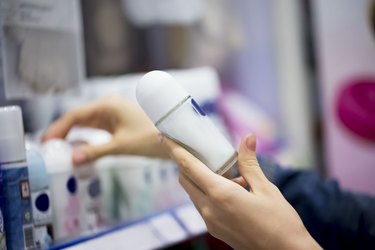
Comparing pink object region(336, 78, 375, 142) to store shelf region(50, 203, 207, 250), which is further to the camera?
pink object region(336, 78, 375, 142)

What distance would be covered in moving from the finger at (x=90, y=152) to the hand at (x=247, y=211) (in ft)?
0.82

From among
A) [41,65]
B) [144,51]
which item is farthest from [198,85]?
[41,65]

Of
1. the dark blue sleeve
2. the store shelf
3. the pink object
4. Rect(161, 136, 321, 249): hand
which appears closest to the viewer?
Rect(161, 136, 321, 249): hand

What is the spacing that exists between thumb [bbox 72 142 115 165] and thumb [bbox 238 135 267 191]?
0.94 ft

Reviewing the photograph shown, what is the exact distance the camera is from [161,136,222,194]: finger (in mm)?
591

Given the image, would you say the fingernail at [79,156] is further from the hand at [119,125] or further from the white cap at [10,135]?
the white cap at [10,135]

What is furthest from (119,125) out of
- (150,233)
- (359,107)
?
(359,107)

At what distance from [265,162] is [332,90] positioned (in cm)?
60

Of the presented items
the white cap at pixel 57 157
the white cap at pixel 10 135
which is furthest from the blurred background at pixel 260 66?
the white cap at pixel 10 135

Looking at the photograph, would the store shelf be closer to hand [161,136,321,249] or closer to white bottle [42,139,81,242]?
white bottle [42,139,81,242]

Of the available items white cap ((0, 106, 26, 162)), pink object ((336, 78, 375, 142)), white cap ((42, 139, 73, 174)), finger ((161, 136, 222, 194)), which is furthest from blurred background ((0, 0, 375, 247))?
finger ((161, 136, 222, 194))

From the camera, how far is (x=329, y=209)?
2.88ft

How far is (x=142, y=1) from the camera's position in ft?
4.11

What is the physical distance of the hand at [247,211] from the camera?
1.90 ft
